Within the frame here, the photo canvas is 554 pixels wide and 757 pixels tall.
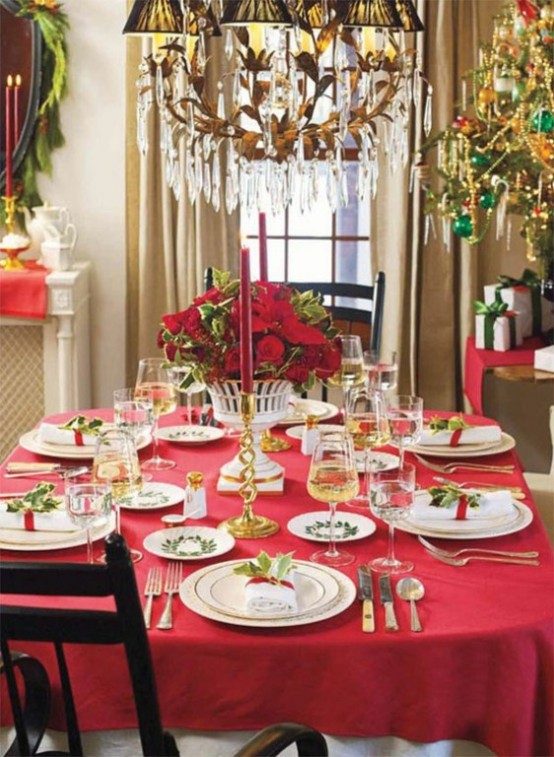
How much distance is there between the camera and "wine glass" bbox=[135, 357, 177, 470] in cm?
264

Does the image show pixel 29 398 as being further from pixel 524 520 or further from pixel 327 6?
pixel 524 520

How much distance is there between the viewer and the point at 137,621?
1475 millimetres

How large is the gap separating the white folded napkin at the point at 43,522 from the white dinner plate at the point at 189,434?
0.69m

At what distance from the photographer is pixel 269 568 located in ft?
6.24

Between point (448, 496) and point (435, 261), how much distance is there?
2.64 m

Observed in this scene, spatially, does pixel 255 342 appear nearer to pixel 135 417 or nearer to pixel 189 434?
pixel 135 417

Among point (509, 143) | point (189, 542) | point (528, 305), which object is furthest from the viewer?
point (528, 305)

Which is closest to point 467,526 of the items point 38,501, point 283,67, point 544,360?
point 38,501

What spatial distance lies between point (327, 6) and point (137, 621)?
1.83 m

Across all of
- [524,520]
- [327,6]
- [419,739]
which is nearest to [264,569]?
[419,739]

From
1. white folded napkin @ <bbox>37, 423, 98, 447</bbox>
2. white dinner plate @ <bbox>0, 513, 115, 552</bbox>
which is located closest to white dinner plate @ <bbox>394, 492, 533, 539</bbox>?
white dinner plate @ <bbox>0, 513, 115, 552</bbox>

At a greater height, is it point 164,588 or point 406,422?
point 406,422

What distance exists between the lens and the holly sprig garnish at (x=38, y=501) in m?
2.25

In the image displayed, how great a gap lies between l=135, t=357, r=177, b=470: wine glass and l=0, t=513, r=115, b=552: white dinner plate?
469 millimetres
